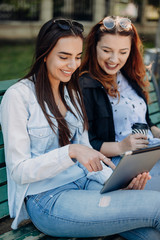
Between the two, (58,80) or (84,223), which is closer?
(84,223)

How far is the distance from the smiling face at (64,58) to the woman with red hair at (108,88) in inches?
21.1

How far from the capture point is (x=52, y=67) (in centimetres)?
204

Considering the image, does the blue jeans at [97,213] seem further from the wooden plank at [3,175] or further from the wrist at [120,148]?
the wrist at [120,148]

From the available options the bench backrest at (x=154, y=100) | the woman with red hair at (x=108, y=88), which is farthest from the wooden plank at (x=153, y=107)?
the woman with red hair at (x=108, y=88)

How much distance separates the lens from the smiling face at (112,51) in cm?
259

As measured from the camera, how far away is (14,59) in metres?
11.0

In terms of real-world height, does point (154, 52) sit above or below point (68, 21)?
below

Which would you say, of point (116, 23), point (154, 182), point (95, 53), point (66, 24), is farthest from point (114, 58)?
point (154, 182)

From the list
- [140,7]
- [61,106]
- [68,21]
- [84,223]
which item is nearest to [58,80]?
[61,106]

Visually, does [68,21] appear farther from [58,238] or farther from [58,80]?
[58,238]

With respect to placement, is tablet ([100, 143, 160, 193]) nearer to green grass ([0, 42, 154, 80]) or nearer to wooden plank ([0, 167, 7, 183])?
wooden plank ([0, 167, 7, 183])

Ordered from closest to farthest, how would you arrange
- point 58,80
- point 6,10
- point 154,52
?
point 58,80 → point 154,52 → point 6,10

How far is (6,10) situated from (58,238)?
16899mm

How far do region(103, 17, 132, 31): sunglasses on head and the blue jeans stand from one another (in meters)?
1.30
